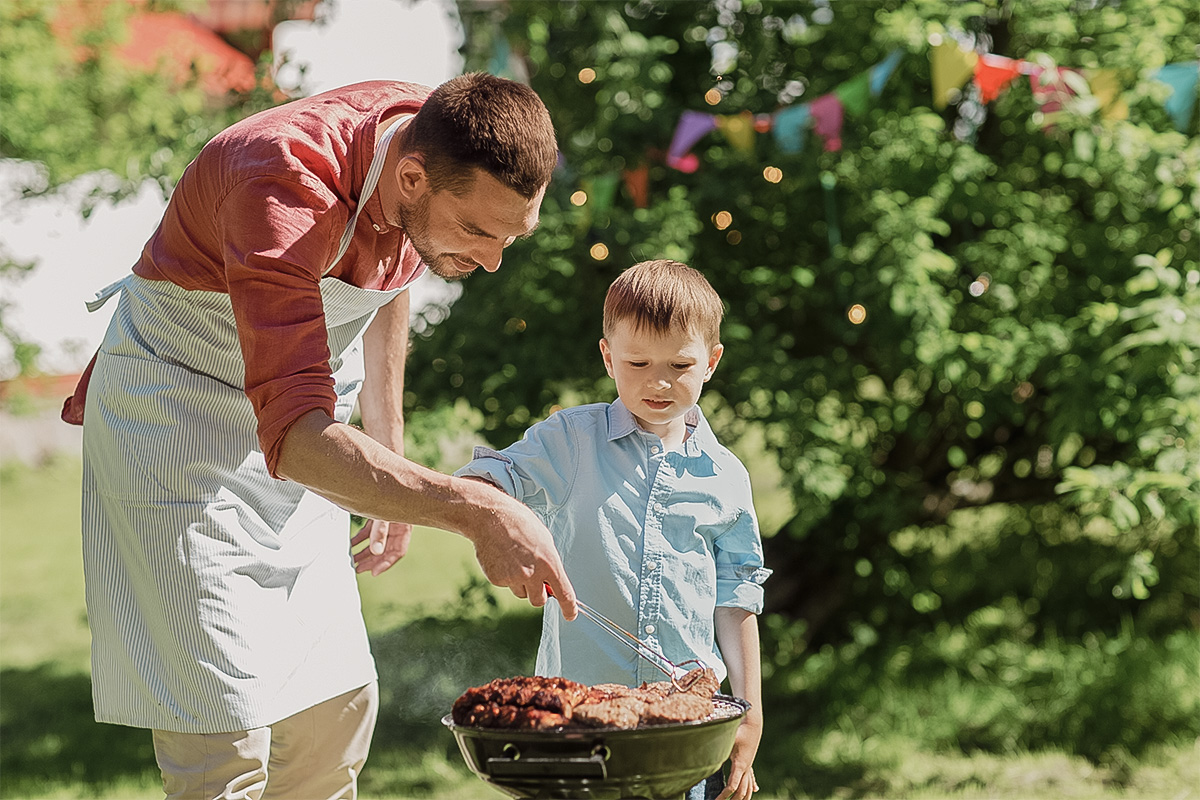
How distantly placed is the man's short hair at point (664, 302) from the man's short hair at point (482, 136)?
29 centimetres

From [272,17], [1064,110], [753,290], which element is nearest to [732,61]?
[753,290]

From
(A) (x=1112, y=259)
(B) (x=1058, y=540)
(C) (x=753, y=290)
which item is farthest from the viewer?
(B) (x=1058, y=540)

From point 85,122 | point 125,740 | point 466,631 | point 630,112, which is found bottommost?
point 125,740

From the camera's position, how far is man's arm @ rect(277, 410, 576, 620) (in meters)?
1.68

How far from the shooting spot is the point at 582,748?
160 cm

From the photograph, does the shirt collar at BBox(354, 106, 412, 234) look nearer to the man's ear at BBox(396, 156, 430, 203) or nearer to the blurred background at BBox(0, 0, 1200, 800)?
the man's ear at BBox(396, 156, 430, 203)

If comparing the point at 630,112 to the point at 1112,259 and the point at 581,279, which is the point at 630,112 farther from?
the point at 1112,259

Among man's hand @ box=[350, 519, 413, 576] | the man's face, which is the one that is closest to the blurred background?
man's hand @ box=[350, 519, 413, 576]

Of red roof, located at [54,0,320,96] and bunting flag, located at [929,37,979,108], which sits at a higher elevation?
bunting flag, located at [929,37,979,108]

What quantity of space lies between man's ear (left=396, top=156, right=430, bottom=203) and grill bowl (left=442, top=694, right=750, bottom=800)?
2.89 feet

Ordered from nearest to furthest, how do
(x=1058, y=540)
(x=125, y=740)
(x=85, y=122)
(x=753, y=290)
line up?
(x=753, y=290) → (x=125, y=740) → (x=1058, y=540) → (x=85, y=122)

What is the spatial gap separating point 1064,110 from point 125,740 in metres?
4.55

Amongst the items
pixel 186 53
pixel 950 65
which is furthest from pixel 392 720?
pixel 186 53

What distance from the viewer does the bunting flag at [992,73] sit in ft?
13.8
